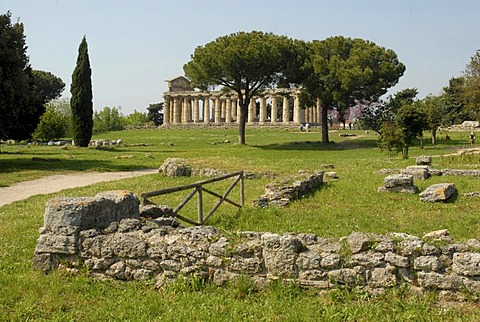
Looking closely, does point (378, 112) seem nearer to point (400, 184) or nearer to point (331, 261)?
point (400, 184)

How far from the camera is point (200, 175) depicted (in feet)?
75.6

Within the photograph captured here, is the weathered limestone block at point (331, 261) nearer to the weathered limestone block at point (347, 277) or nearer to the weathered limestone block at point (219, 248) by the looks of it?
the weathered limestone block at point (347, 277)

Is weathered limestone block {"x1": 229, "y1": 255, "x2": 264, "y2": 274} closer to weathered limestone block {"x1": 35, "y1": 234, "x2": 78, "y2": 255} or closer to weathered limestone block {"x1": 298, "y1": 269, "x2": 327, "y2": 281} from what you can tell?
weathered limestone block {"x1": 298, "y1": 269, "x2": 327, "y2": 281}

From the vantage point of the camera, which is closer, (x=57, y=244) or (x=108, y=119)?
(x=57, y=244)

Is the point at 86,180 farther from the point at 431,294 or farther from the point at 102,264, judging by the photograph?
the point at 431,294

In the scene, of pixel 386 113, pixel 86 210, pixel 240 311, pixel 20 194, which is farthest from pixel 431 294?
pixel 386 113

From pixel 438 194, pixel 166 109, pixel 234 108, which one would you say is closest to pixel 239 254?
pixel 438 194

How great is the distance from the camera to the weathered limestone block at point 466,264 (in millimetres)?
5934

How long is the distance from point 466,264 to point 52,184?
1903cm

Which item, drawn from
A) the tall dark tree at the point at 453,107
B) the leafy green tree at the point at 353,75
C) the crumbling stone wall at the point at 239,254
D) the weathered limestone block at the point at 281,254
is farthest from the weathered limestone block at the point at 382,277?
the tall dark tree at the point at 453,107

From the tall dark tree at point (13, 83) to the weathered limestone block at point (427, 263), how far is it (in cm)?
2690

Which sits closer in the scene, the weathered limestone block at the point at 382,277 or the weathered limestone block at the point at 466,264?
the weathered limestone block at the point at 466,264

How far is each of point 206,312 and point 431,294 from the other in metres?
2.78

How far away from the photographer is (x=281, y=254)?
21.7 feet
